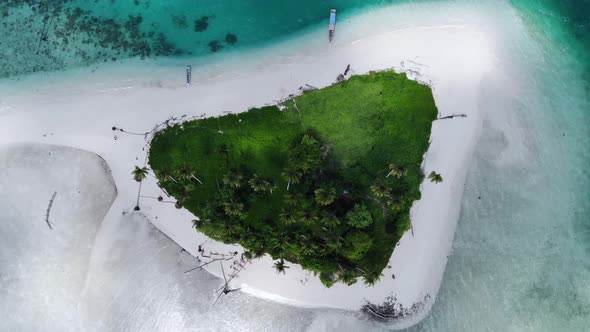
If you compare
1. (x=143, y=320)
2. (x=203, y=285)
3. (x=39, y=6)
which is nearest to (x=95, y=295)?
(x=143, y=320)

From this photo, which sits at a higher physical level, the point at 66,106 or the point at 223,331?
the point at 66,106

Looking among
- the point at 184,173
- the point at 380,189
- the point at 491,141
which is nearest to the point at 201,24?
the point at 184,173

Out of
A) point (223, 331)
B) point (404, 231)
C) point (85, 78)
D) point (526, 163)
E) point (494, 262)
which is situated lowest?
point (223, 331)

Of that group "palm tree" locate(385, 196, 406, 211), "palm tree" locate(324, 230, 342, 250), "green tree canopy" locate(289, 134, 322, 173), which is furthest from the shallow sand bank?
"palm tree" locate(385, 196, 406, 211)

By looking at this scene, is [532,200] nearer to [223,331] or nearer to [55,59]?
[223,331]

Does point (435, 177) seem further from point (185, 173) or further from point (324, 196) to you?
point (185, 173)

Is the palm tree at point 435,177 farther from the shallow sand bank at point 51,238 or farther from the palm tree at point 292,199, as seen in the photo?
the shallow sand bank at point 51,238
